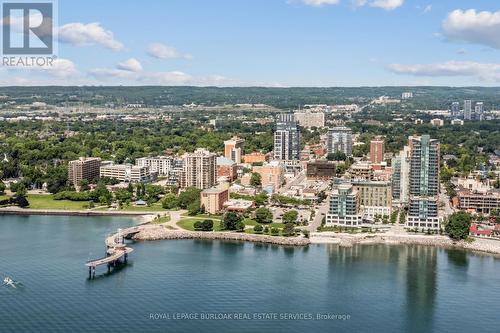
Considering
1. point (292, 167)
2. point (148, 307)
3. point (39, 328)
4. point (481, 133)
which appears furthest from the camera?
point (481, 133)

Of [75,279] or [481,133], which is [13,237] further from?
[481,133]

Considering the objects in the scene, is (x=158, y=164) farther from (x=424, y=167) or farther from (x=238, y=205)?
(x=424, y=167)

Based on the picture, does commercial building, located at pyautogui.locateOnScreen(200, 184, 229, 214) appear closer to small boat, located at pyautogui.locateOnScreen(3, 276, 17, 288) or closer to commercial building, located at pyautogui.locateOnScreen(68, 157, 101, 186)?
commercial building, located at pyautogui.locateOnScreen(68, 157, 101, 186)

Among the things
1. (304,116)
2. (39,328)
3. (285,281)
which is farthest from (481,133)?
(39,328)

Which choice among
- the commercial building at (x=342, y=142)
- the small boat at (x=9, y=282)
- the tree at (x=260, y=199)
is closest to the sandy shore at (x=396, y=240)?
the tree at (x=260, y=199)

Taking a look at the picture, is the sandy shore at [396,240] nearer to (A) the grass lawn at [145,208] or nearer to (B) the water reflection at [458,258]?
(B) the water reflection at [458,258]

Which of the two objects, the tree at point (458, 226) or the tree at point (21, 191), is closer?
the tree at point (458, 226)

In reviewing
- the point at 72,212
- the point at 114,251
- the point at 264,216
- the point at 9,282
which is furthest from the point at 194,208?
the point at 9,282

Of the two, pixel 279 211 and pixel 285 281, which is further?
pixel 279 211
